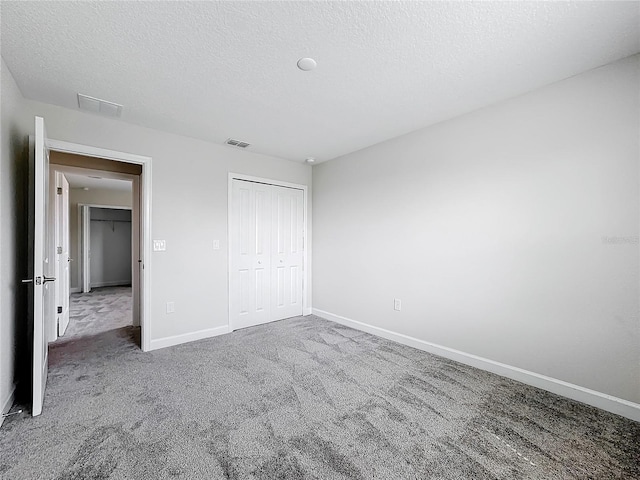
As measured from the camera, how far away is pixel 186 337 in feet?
10.9

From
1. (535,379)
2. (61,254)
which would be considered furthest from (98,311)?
(535,379)

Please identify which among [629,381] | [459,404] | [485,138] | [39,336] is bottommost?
[459,404]

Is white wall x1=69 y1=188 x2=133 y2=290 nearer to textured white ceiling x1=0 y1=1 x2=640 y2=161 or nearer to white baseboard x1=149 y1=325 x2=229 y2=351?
white baseboard x1=149 y1=325 x2=229 y2=351

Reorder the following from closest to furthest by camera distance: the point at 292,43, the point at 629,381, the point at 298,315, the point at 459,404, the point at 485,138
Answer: the point at 292,43 → the point at 629,381 → the point at 459,404 → the point at 485,138 → the point at 298,315

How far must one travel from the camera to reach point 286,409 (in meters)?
2.01

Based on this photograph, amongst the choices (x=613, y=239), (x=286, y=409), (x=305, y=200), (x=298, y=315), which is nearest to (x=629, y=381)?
(x=613, y=239)

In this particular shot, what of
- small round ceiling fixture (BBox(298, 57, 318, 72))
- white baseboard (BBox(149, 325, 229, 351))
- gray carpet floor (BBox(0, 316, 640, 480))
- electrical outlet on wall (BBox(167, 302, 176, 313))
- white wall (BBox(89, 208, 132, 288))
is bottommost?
gray carpet floor (BBox(0, 316, 640, 480))

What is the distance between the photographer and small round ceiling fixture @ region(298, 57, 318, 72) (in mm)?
1913

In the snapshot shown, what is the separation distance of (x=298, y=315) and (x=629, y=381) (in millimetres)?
3566

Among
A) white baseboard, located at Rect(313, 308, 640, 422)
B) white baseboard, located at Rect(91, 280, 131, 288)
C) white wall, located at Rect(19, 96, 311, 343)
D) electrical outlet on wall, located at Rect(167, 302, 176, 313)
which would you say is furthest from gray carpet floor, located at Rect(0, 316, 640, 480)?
white baseboard, located at Rect(91, 280, 131, 288)

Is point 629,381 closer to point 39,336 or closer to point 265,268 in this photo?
point 265,268

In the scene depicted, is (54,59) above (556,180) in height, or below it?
above

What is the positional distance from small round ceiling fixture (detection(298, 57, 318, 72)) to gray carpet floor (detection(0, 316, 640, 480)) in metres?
2.44

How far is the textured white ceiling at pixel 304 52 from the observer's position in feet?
5.03
